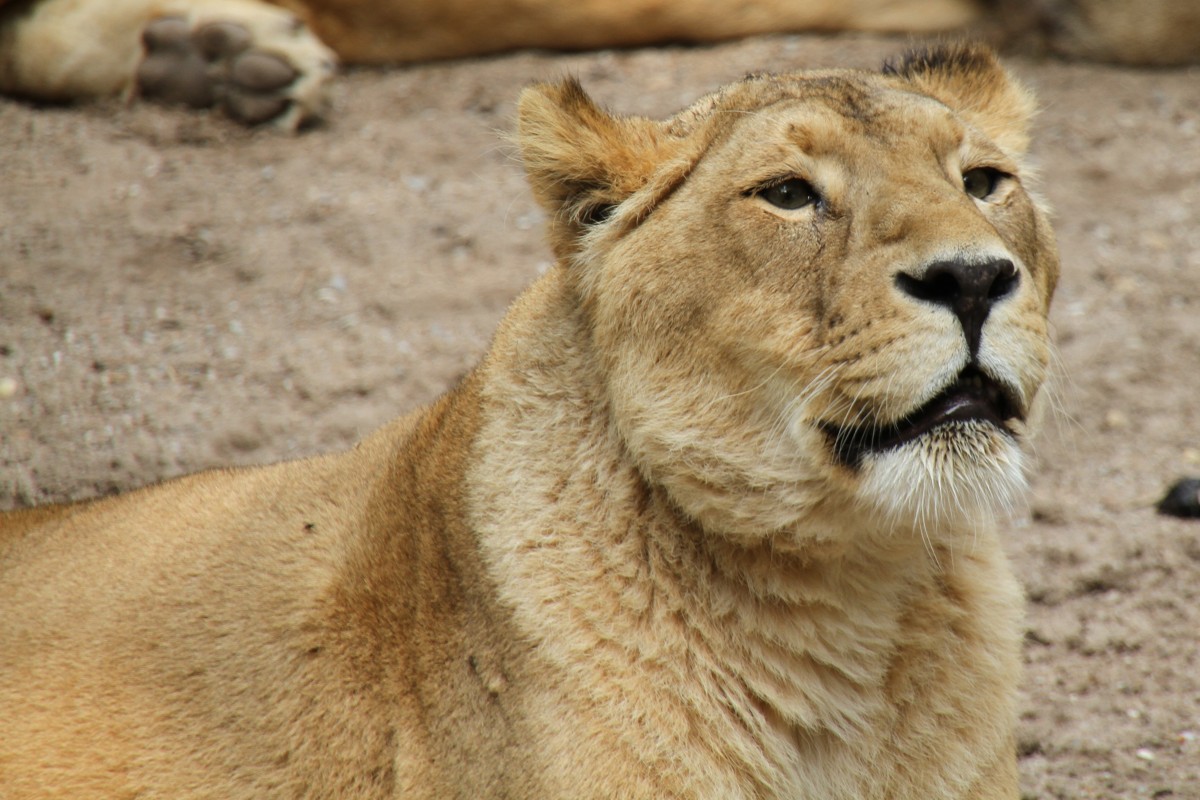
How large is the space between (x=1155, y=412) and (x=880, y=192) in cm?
366

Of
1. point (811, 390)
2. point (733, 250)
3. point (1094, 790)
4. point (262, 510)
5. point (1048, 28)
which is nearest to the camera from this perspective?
point (811, 390)

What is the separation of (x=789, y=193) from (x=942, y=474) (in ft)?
2.54

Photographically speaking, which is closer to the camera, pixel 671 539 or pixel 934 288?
pixel 934 288

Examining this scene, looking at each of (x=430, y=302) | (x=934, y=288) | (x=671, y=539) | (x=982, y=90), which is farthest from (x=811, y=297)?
(x=430, y=302)

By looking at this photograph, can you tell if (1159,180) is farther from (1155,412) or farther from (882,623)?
(882,623)

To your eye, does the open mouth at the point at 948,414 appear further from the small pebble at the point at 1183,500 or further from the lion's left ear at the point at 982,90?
the small pebble at the point at 1183,500

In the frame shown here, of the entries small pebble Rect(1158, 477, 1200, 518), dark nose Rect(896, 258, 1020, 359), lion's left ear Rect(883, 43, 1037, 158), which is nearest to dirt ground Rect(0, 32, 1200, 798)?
small pebble Rect(1158, 477, 1200, 518)

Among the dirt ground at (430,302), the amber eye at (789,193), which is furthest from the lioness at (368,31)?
the amber eye at (789,193)

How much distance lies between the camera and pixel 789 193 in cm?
314

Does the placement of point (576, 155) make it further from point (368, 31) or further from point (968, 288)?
point (368, 31)

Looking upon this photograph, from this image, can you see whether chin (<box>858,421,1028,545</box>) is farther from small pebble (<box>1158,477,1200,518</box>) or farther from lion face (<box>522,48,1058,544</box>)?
small pebble (<box>1158,477,1200,518</box>)

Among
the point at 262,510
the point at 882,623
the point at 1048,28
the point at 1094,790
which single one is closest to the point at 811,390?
the point at 882,623

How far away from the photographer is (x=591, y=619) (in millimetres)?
3023

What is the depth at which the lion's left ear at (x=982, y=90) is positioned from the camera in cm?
390
